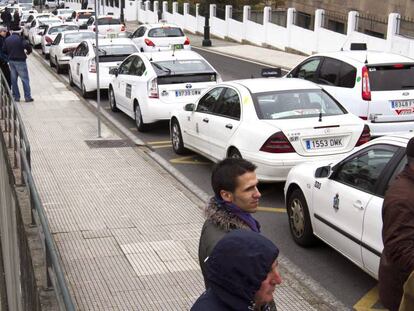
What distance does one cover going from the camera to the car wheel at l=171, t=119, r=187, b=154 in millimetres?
11578

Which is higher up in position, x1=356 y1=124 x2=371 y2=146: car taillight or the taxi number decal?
x1=356 y1=124 x2=371 y2=146: car taillight

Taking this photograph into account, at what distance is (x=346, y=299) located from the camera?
6.05 m

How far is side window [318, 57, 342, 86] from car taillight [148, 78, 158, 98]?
3.19 metres

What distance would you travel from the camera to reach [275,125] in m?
8.71

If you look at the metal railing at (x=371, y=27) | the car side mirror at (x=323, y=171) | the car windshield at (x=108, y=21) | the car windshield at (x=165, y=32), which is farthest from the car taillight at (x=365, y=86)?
the car windshield at (x=108, y=21)

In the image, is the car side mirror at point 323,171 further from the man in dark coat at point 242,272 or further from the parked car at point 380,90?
the parked car at point 380,90

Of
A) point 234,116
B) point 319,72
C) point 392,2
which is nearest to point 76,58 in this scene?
point 319,72

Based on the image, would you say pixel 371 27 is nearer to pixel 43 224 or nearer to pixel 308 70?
pixel 308 70

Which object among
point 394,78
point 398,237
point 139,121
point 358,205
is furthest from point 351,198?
point 139,121

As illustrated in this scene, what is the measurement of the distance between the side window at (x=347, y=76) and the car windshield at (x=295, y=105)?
74.3 inches

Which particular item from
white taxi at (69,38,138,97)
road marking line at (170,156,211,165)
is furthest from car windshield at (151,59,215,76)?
white taxi at (69,38,138,97)

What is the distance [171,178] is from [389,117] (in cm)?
376

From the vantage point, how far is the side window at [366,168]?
6.03 metres

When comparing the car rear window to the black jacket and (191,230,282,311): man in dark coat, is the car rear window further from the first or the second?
the black jacket
